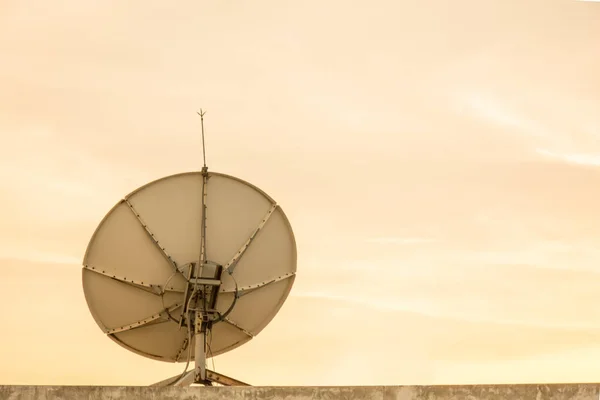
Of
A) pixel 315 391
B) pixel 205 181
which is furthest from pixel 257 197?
pixel 315 391

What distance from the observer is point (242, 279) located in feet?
54.4

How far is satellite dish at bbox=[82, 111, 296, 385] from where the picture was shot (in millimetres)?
16016

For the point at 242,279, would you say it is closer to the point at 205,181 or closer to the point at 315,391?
the point at 205,181

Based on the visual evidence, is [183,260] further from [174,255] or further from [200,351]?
[200,351]

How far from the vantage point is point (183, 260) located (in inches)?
634

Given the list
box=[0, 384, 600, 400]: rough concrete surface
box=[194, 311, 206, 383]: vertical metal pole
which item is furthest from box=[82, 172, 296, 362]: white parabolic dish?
box=[0, 384, 600, 400]: rough concrete surface

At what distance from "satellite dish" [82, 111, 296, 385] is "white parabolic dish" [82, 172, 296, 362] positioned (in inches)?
0.7

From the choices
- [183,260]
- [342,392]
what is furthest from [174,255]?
[342,392]

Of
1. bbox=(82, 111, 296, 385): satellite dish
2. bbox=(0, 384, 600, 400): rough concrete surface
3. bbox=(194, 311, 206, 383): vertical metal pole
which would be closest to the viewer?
bbox=(0, 384, 600, 400): rough concrete surface

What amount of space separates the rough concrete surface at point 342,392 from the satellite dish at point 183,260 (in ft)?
9.80

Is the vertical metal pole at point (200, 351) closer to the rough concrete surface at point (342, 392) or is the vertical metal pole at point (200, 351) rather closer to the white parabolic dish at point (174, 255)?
the white parabolic dish at point (174, 255)

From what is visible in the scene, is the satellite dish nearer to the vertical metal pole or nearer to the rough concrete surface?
the vertical metal pole

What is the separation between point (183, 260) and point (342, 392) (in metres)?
4.68

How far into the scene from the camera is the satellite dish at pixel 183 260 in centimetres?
1602
